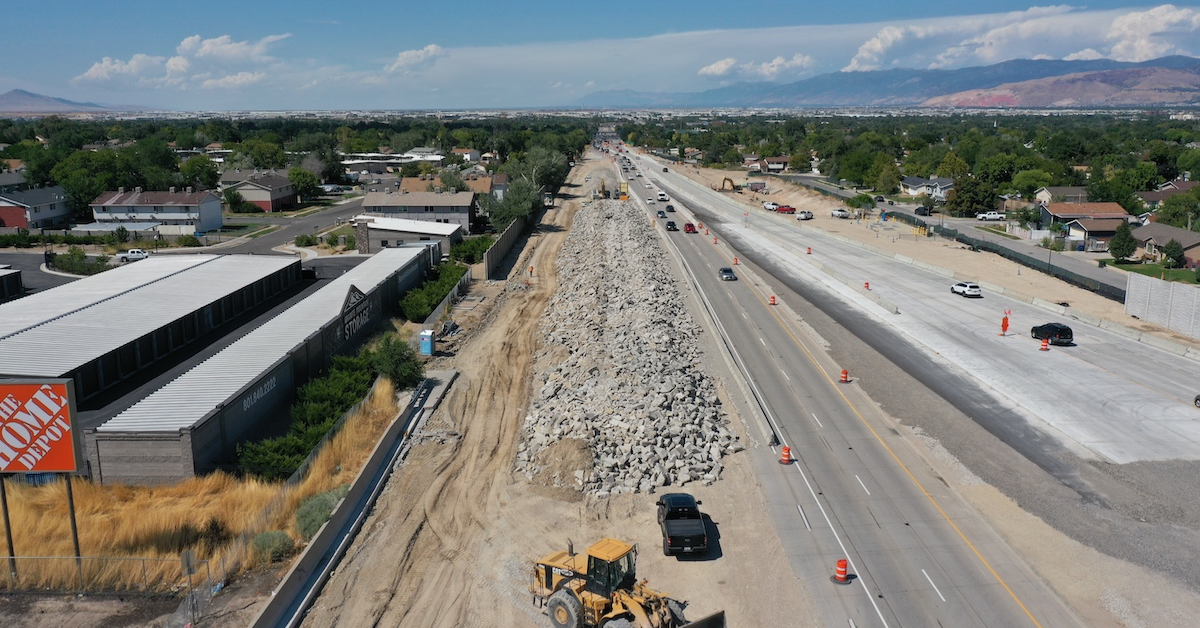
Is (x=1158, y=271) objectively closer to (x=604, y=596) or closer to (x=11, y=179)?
(x=604, y=596)

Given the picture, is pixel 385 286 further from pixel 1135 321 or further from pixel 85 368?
pixel 1135 321

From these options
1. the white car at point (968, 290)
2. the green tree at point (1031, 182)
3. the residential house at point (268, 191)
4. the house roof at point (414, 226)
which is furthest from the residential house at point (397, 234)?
the green tree at point (1031, 182)

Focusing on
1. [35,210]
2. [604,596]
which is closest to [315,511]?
[604,596]

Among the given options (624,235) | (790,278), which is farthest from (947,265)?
(624,235)

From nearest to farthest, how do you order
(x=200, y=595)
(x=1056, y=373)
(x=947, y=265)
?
→ (x=200, y=595) → (x=1056, y=373) → (x=947, y=265)

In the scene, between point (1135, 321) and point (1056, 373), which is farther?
point (1135, 321)
